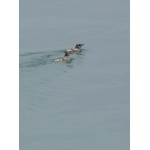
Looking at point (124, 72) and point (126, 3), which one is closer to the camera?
point (124, 72)

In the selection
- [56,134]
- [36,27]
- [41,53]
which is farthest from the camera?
[36,27]

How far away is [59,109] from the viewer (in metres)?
15.3

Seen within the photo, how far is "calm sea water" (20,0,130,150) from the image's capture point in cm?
1438

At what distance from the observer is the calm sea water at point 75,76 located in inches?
566

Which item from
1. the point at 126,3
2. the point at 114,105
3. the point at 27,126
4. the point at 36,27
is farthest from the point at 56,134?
the point at 126,3

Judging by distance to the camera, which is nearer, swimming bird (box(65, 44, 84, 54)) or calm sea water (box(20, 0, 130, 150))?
calm sea water (box(20, 0, 130, 150))

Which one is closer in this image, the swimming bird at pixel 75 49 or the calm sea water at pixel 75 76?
the calm sea water at pixel 75 76

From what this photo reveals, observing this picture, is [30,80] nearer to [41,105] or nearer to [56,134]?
[41,105]

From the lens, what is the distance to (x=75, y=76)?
1672cm

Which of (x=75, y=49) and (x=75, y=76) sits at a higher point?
(x=75, y=49)

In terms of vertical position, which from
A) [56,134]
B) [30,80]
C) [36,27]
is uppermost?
[36,27]

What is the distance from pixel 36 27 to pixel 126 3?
271cm

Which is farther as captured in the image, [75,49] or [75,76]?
[75,49]
